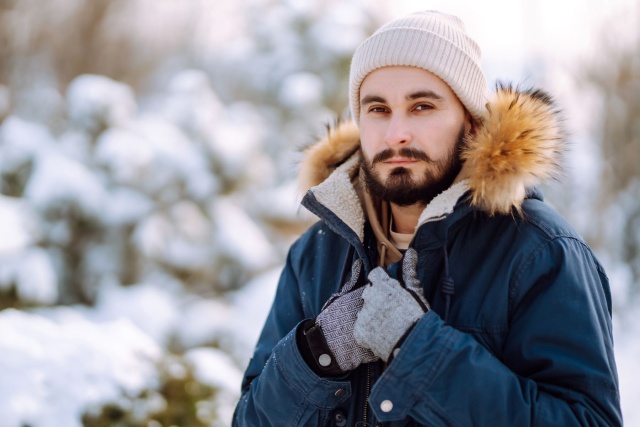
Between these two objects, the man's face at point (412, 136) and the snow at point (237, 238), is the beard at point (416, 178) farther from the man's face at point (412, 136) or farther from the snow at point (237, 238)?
the snow at point (237, 238)

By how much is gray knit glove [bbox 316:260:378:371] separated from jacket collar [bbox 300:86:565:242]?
223 mm

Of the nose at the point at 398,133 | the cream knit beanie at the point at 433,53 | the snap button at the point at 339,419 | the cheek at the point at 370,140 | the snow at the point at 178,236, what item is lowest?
the snap button at the point at 339,419

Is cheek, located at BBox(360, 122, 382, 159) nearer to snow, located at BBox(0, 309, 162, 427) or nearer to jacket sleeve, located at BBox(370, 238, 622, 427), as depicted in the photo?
jacket sleeve, located at BBox(370, 238, 622, 427)

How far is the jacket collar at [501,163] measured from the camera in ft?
5.75

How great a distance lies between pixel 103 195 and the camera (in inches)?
228

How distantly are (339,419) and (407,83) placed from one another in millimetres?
997

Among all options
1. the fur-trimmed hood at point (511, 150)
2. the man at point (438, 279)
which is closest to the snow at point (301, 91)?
the man at point (438, 279)

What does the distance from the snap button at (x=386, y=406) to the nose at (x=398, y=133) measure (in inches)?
28.9

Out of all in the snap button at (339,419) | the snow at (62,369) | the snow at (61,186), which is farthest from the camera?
the snow at (61,186)

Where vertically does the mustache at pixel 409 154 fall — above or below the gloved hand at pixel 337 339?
above

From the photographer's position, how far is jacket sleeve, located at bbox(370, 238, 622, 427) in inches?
60.8

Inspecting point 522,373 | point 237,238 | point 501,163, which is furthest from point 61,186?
point 522,373

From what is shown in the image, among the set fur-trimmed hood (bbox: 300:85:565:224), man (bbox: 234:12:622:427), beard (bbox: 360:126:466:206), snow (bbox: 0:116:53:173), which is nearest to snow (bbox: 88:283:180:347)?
snow (bbox: 0:116:53:173)

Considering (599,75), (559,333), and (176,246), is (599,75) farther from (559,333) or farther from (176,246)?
(559,333)
